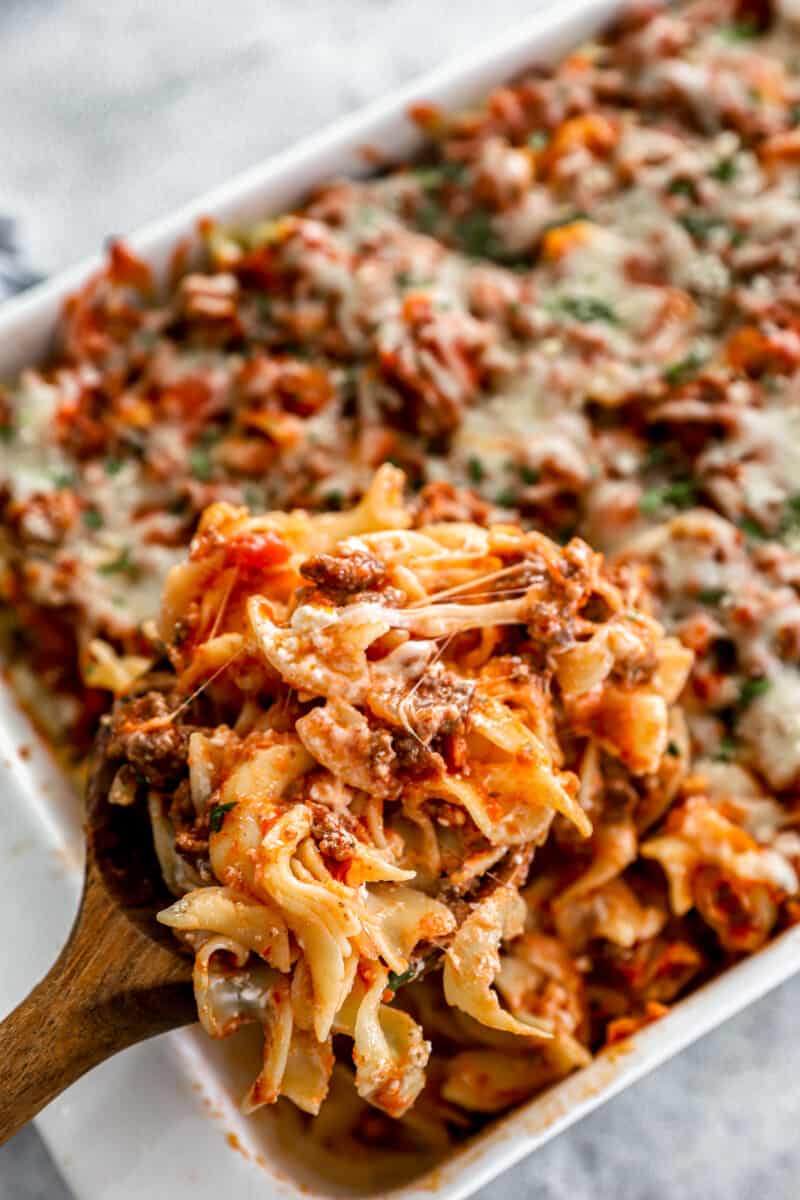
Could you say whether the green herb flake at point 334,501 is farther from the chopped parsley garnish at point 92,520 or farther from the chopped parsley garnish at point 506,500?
the chopped parsley garnish at point 92,520

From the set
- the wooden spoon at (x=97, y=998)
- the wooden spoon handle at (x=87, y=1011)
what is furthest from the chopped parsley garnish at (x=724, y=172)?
the wooden spoon handle at (x=87, y=1011)

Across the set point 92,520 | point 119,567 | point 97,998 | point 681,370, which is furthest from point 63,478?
point 681,370

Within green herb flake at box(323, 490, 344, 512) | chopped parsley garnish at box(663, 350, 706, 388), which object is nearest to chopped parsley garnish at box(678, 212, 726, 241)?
chopped parsley garnish at box(663, 350, 706, 388)

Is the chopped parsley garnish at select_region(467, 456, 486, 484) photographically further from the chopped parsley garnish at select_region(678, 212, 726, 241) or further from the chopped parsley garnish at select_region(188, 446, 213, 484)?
the chopped parsley garnish at select_region(678, 212, 726, 241)

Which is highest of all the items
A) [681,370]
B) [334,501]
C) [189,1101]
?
[334,501]

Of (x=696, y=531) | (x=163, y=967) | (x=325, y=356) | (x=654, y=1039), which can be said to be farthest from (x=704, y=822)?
(x=325, y=356)

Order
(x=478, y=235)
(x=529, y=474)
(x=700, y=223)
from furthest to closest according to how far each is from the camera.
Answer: (x=478, y=235)
(x=700, y=223)
(x=529, y=474)

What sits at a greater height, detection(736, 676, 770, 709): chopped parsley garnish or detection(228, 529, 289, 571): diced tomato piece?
detection(228, 529, 289, 571): diced tomato piece

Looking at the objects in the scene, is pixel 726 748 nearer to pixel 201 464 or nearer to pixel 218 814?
pixel 218 814
